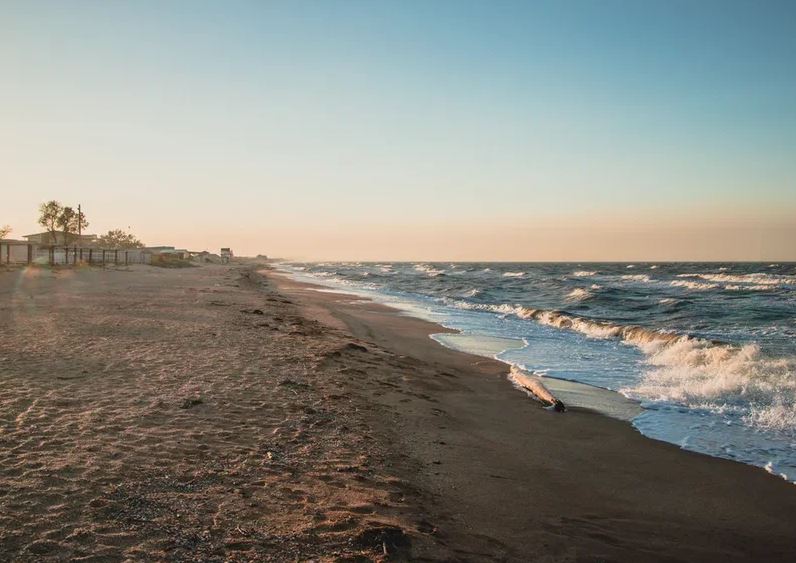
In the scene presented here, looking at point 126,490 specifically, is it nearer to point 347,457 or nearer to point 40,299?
point 347,457

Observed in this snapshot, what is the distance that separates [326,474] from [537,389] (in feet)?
21.0

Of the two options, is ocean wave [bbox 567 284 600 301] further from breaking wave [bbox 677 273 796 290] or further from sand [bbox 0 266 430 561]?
sand [bbox 0 266 430 561]

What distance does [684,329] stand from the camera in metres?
22.2

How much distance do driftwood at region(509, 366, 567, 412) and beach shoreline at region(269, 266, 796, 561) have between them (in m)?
0.26

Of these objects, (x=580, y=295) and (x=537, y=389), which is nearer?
(x=537, y=389)

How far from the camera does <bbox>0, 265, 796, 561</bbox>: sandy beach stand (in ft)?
14.1

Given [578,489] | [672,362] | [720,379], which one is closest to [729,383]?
[720,379]

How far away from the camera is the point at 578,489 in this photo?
20.2ft

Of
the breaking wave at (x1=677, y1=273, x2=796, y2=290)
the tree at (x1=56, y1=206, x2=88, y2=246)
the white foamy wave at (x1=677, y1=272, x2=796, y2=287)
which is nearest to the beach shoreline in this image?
the breaking wave at (x1=677, y1=273, x2=796, y2=290)

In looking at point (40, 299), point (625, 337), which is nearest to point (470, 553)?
point (625, 337)

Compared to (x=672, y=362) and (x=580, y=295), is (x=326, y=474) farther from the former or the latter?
(x=580, y=295)

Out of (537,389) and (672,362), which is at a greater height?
(537,389)

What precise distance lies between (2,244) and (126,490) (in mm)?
55388

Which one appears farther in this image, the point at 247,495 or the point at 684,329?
the point at 684,329
